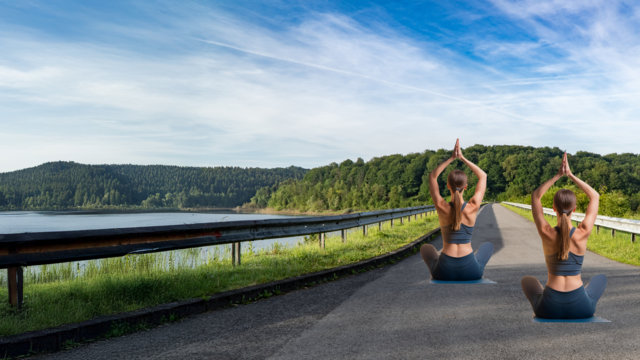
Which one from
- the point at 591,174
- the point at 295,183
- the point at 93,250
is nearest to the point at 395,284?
the point at 93,250

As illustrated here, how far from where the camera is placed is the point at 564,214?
299cm

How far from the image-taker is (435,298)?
6500 millimetres

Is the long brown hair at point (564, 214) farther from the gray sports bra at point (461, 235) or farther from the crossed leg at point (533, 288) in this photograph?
the gray sports bra at point (461, 235)

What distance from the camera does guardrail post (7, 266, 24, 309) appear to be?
5273 millimetres

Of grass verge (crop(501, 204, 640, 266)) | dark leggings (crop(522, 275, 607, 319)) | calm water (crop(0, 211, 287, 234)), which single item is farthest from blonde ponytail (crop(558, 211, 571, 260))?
calm water (crop(0, 211, 287, 234))

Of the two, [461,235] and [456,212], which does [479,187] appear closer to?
[456,212]

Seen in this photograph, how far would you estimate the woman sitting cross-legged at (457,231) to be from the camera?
3.67 m

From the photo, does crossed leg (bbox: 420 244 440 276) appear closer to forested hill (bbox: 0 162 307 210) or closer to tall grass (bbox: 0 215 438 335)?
tall grass (bbox: 0 215 438 335)

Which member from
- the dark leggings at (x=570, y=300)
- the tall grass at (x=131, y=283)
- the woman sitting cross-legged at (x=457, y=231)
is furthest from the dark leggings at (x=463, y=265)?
the tall grass at (x=131, y=283)

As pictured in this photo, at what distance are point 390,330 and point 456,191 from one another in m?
2.01

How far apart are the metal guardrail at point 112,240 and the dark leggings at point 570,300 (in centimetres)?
491

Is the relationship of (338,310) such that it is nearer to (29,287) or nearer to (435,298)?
(435,298)

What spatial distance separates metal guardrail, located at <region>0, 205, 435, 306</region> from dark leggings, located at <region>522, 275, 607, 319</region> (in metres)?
4.91

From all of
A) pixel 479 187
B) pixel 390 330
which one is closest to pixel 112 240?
pixel 390 330
